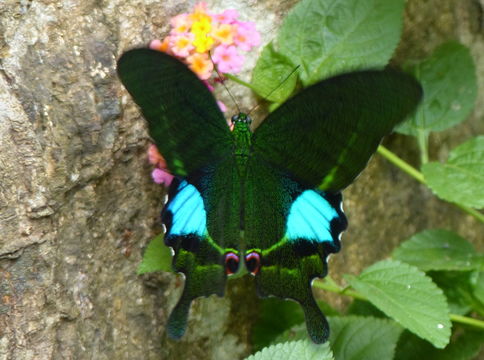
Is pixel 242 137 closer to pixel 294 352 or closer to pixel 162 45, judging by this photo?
pixel 162 45

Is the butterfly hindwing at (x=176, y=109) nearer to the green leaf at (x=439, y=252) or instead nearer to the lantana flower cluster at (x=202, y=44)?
the lantana flower cluster at (x=202, y=44)

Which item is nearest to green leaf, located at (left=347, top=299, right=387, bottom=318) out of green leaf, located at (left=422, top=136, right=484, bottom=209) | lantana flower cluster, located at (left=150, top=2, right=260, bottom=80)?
green leaf, located at (left=422, top=136, right=484, bottom=209)

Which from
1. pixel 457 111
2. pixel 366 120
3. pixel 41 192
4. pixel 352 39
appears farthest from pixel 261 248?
pixel 457 111

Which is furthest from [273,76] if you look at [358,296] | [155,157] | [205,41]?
[358,296]

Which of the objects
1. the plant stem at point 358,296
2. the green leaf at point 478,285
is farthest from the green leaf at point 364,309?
the green leaf at point 478,285

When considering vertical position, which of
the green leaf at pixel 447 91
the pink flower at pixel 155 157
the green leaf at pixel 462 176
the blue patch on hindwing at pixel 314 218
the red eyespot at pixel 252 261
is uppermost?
the pink flower at pixel 155 157

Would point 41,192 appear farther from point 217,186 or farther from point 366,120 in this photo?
point 366,120
